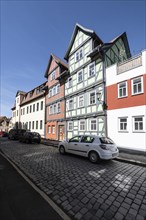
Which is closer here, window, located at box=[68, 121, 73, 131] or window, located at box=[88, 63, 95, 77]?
window, located at box=[88, 63, 95, 77]

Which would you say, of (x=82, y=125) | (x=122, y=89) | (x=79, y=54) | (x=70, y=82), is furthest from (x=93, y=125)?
(x=79, y=54)

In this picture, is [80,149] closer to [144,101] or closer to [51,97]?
[144,101]

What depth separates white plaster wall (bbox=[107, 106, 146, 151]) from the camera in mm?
10684

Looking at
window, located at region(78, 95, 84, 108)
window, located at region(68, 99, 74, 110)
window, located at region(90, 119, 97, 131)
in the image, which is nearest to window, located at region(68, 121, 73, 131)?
window, located at region(68, 99, 74, 110)

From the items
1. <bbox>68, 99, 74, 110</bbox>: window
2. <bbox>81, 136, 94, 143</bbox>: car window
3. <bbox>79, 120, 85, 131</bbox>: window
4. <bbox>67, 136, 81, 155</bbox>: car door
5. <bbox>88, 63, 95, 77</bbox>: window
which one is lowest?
<bbox>67, 136, 81, 155</bbox>: car door

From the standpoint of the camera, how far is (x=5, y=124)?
177 ft

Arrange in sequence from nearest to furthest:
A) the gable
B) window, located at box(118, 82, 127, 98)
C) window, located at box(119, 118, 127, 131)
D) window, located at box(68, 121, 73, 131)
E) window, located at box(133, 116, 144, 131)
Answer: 1. window, located at box(133, 116, 144, 131)
2. window, located at box(119, 118, 127, 131)
3. window, located at box(118, 82, 127, 98)
4. the gable
5. window, located at box(68, 121, 73, 131)

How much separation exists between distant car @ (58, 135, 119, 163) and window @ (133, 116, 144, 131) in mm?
4417

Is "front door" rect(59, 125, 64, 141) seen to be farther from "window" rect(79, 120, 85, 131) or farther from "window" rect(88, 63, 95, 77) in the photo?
"window" rect(88, 63, 95, 77)

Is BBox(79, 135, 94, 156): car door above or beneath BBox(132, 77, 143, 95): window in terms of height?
beneath

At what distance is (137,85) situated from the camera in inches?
445

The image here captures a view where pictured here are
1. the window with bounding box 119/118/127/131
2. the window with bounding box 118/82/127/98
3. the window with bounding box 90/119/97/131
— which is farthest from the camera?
the window with bounding box 90/119/97/131

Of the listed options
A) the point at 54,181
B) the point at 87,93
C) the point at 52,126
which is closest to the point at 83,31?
the point at 87,93

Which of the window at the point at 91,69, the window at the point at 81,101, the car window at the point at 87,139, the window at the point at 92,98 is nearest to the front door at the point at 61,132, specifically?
the window at the point at 81,101
